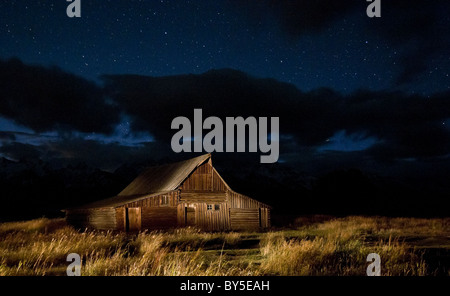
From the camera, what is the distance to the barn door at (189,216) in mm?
32347

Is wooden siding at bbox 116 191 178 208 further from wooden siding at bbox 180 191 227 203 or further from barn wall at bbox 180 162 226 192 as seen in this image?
barn wall at bbox 180 162 226 192

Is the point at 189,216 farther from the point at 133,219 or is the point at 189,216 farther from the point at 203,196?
the point at 133,219

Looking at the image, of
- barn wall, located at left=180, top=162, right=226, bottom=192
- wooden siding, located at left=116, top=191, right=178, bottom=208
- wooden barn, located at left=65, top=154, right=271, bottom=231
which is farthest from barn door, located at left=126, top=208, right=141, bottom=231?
barn wall, located at left=180, top=162, right=226, bottom=192

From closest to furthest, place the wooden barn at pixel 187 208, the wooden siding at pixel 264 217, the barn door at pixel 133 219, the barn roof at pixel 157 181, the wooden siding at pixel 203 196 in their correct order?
the barn door at pixel 133 219
the wooden barn at pixel 187 208
the wooden siding at pixel 203 196
the barn roof at pixel 157 181
the wooden siding at pixel 264 217

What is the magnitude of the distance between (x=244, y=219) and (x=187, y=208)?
5.27 metres

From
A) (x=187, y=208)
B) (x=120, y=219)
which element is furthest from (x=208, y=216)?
(x=120, y=219)

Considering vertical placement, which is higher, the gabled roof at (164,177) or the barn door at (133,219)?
the gabled roof at (164,177)

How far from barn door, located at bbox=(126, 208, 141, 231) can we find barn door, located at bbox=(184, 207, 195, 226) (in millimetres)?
3798

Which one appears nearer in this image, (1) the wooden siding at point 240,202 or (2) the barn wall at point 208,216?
(2) the barn wall at point 208,216

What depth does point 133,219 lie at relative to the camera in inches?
1229

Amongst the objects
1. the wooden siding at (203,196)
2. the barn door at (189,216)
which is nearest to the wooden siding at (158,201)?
the wooden siding at (203,196)

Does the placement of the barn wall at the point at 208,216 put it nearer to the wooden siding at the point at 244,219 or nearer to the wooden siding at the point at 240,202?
the wooden siding at the point at 244,219
